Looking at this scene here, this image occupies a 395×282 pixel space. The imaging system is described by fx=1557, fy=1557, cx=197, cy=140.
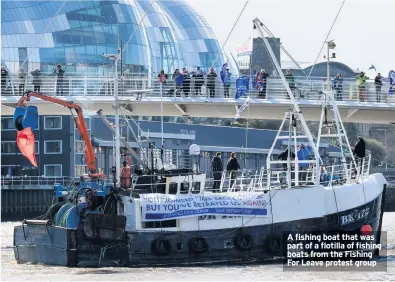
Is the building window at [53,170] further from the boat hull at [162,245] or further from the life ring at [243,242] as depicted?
the life ring at [243,242]

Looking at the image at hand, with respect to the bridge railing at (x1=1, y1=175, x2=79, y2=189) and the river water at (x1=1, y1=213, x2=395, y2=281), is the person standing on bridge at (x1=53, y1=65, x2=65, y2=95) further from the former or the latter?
the bridge railing at (x1=1, y1=175, x2=79, y2=189)

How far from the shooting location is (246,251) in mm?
45562

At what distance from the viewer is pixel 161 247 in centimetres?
4444

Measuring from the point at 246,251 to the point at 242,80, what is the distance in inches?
732

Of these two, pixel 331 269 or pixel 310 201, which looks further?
pixel 310 201

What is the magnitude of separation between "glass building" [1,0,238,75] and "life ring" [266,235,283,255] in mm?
46642

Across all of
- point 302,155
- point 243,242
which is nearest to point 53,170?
point 302,155

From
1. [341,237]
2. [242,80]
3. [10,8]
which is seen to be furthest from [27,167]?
[341,237]

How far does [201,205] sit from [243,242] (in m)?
1.70

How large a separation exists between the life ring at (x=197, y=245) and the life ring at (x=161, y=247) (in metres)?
0.67

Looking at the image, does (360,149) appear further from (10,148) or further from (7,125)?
(7,125)

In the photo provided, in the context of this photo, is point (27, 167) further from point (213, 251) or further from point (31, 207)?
point (213, 251)

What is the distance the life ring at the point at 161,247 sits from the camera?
4438cm

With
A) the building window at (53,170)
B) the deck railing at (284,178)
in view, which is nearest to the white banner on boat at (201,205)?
the deck railing at (284,178)
